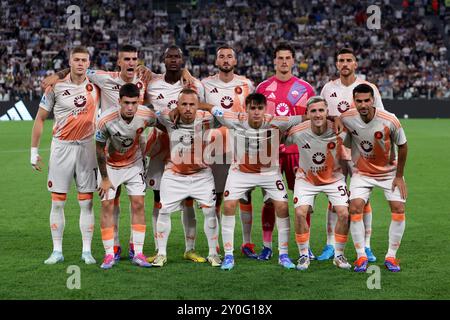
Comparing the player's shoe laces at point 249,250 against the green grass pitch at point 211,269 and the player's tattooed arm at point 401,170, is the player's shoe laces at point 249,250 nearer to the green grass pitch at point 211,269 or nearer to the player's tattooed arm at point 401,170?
the green grass pitch at point 211,269

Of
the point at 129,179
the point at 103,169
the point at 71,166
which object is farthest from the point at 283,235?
the point at 71,166

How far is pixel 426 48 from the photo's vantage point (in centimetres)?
3728

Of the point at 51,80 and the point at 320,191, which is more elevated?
the point at 51,80

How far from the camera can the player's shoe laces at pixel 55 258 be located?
7.70m

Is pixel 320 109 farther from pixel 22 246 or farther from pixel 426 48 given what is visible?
pixel 426 48

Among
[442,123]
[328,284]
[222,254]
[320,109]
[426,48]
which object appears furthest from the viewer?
[426,48]

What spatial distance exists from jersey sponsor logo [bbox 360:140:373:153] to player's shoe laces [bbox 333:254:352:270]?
1.10 metres

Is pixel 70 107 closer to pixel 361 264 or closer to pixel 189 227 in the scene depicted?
pixel 189 227

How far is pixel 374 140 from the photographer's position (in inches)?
295

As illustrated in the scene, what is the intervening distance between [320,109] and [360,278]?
1715 mm

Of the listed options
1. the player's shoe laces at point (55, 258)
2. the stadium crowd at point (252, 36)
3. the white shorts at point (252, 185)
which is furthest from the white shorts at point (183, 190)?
the stadium crowd at point (252, 36)

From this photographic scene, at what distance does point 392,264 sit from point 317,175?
1.17 metres

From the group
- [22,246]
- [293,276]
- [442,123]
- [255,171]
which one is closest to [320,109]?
[255,171]

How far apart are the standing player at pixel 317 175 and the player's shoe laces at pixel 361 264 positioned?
13 cm
